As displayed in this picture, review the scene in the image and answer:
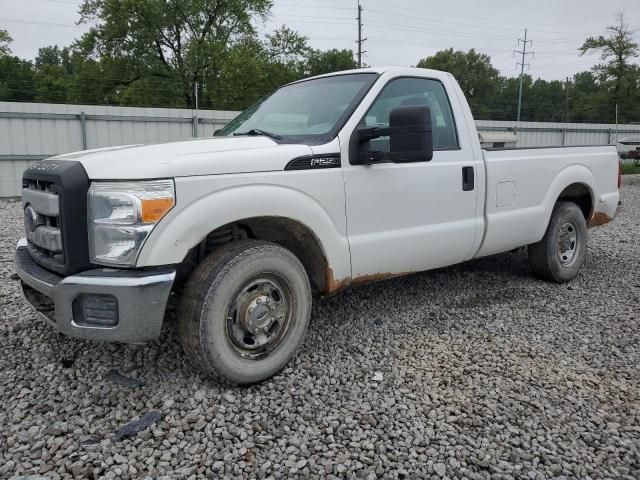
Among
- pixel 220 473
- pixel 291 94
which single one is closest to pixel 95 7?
pixel 291 94

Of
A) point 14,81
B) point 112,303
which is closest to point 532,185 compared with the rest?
point 112,303

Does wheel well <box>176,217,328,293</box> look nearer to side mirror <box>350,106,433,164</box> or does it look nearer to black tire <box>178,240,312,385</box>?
black tire <box>178,240,312,385</box>

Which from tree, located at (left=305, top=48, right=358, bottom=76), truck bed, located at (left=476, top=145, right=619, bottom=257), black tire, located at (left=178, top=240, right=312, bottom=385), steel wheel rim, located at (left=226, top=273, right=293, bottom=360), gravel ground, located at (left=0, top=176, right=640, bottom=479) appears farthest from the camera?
tree, located at (left=305, top=48, right=358, bottom=76)

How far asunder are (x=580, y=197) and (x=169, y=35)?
128ft

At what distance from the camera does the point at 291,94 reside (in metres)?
4.18

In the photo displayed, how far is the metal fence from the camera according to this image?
1415 centimetres

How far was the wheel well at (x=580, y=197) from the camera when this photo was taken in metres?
5.38

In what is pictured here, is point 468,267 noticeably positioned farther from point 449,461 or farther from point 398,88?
point 449,461

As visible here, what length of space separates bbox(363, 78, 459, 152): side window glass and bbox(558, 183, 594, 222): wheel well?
1.88m

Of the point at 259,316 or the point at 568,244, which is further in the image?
the point at 568,244

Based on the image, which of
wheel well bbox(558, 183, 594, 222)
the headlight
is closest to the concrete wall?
wheel well bbox(558, 183, 594, 222)

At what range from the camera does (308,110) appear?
3791mm

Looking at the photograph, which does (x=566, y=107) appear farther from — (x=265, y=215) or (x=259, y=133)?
(x=265, y=215)

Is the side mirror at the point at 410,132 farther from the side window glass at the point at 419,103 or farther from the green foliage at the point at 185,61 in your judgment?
the green foliage at the point at 185,61
